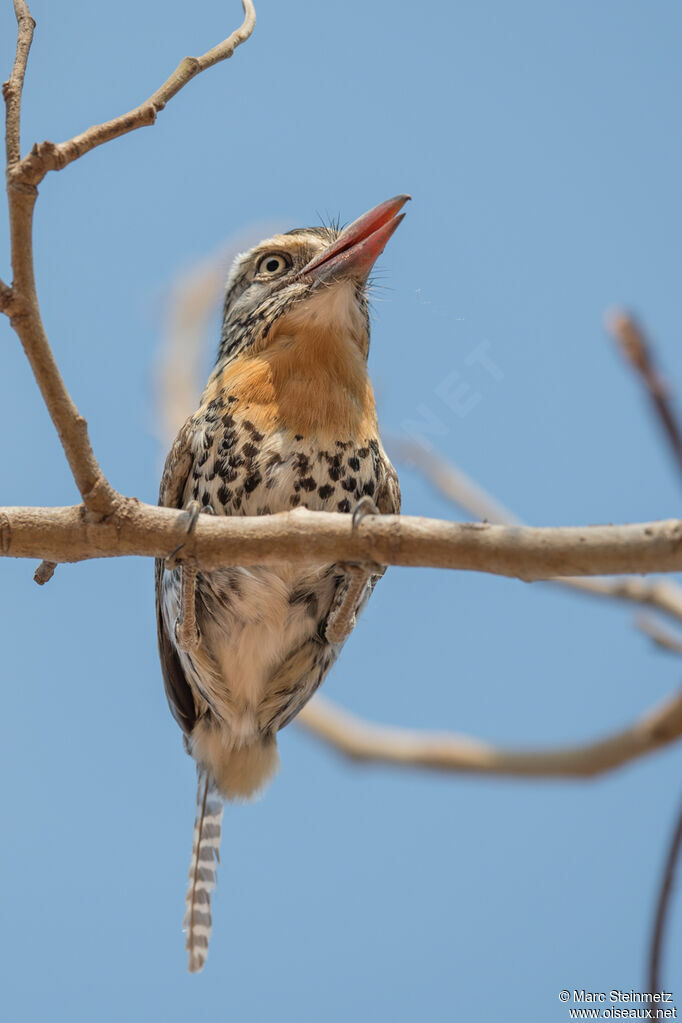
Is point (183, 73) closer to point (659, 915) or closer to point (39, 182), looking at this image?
point (39, 182)

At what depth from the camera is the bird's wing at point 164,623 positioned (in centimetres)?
436

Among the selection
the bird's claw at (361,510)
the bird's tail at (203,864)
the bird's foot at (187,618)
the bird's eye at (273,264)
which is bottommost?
the bird's tail at (203,864)

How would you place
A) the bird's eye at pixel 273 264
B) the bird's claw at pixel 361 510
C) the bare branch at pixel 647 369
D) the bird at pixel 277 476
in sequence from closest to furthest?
the bare branch at pixel 647 369
the bird's claw at pixel 361 510
the bird at pixel 277 476
the bird's eye at pixel 273 264

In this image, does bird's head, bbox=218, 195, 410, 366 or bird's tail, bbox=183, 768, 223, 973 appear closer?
bird's head, bbox=218, 195, 410, 366

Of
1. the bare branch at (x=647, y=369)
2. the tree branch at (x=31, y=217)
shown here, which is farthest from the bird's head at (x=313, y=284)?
the bare branch at (x=647, y=369)

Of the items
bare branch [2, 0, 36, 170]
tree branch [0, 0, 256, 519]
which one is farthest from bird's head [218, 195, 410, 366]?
bare branch [2, 0, 36, 170]

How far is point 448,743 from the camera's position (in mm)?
5430

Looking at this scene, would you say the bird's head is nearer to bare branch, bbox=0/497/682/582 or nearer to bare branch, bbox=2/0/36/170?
bare branch, bbox=0/497/682/582

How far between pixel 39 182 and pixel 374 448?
5.98 ft

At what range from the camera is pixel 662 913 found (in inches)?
97.0

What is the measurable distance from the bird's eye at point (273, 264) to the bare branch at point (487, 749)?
2.39 m

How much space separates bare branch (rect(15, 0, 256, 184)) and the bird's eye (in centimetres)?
159

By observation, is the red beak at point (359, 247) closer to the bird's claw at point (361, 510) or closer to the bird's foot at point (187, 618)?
the bird's claw at point (361, 510)

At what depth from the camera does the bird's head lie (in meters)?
4.36
